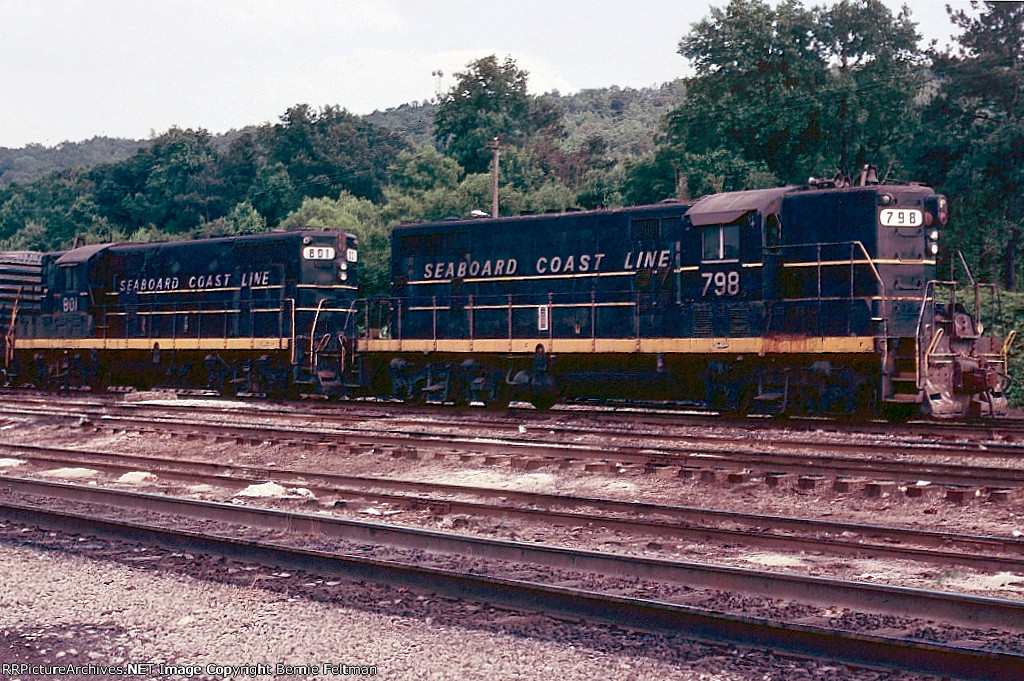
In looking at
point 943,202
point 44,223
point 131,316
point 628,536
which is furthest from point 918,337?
point 44,223

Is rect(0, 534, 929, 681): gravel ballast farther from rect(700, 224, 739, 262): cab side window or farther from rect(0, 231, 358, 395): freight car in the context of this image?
rect(0, 231, 358, 395): freight car

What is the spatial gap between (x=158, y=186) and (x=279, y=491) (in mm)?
63924

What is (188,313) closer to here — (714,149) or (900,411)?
(900,411)

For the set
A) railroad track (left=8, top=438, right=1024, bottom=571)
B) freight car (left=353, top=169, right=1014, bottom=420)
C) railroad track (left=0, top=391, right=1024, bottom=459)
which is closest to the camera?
railroad track (left=8, top=438, right=1024, bottom=571)

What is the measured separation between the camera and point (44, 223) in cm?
7081

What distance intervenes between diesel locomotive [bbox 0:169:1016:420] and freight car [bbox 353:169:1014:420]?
0.03m

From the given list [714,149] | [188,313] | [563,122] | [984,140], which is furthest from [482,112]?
[563,122]

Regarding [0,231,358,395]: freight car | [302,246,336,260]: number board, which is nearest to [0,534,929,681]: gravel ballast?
[0,231,358,395]: freight car

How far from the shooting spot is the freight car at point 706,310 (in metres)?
14.7

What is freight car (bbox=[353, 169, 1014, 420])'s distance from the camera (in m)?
14.7

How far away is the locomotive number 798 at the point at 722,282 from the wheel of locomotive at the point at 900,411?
2.79m

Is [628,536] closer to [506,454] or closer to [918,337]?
[506,454]

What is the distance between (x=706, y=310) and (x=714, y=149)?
24478mm

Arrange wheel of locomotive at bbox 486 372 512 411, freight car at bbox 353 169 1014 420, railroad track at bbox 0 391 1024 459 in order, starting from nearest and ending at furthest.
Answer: railroad track at bbox 0 391 1024 459, freight car at bbox 353 169 1014 420, wheel of locomotive at bbox 486 372 512 411
